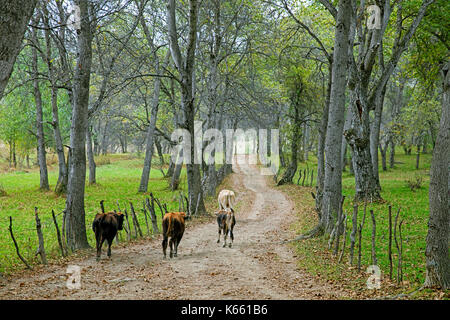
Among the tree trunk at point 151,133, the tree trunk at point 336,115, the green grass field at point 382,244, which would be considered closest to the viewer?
the green grass field at point 382,244

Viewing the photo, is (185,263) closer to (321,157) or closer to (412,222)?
(412,222)

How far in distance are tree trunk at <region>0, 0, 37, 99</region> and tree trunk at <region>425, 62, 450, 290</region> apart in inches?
274

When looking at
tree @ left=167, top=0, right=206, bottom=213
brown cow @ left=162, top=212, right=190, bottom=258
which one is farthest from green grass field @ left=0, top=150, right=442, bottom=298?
brown cow @ left=162, top=212, right=190, bottom=258

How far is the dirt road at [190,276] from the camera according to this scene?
269 inches

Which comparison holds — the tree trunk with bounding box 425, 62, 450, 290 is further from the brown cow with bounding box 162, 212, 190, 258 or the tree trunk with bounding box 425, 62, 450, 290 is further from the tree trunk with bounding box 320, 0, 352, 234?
the brown cow with bounding box 162, 212, 190, 258

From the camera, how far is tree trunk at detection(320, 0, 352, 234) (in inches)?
456

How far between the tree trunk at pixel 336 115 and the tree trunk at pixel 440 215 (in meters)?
5.06

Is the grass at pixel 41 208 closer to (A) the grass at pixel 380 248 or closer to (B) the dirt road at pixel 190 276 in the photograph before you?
(B) the dirt road at pixel 190 276

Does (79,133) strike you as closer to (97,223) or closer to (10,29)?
(97,223)

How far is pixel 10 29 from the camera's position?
516 cm

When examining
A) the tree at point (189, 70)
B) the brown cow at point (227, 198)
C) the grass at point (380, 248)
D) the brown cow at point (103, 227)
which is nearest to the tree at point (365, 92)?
the grass at point (380, 248)

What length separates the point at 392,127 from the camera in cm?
3628
